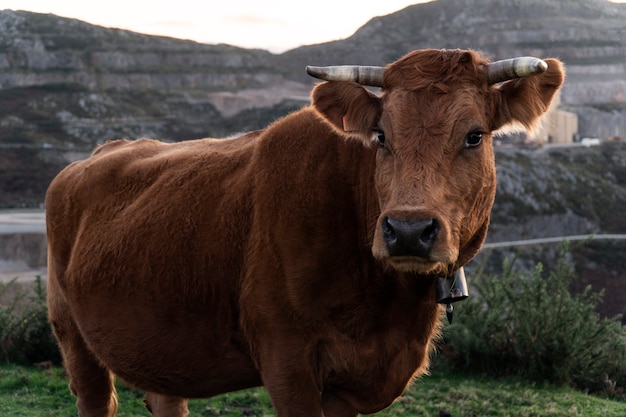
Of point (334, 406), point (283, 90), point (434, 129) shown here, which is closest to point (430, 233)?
point (434, 129)

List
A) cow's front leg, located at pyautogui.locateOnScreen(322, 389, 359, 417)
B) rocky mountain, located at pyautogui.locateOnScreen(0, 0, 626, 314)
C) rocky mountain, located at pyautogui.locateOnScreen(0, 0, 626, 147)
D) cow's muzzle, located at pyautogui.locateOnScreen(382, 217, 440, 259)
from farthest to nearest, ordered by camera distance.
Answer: rocky mountain, located at pyautogui.locateOnScreen(0, 0, 626, 147) < rocky mountain, located at pyautogui.locateOnScreen(0, 0, 626, 314) < cow's front leg, located at pyautogui.locateOnScreen(322, 389, 359, 417) < cow's muzzle, located at pyautogui.locateOnScreen(382, 217, 440, 259)

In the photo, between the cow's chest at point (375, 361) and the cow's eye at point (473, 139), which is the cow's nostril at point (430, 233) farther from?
the cow's chest at point (375, 361)

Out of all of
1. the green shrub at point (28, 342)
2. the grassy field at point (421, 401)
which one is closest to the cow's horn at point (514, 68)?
the grassy field at point (421, 401)

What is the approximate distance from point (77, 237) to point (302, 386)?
91.3 inches

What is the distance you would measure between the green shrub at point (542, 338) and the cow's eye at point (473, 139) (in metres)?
5.94

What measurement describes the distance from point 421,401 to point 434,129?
4.88m

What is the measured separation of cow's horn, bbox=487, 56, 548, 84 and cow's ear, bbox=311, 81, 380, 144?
59 cm

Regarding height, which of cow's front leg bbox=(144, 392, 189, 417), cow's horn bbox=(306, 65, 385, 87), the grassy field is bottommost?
the grassy field

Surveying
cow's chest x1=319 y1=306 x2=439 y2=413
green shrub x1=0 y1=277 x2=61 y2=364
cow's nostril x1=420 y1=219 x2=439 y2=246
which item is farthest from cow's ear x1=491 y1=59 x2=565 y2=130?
green shrub x1=0 y1=277 x2=61 y2=364

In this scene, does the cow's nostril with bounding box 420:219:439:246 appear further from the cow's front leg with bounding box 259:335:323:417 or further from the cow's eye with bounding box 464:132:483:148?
the cow's front leg with bounding box 259:335:323:417

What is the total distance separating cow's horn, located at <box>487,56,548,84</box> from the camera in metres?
4.20

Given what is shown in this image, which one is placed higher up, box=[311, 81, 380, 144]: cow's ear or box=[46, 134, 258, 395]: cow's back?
box=[311, 81, 380, 144]: cow's ear

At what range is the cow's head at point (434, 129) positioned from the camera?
12.8ft

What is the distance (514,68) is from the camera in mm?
4262
